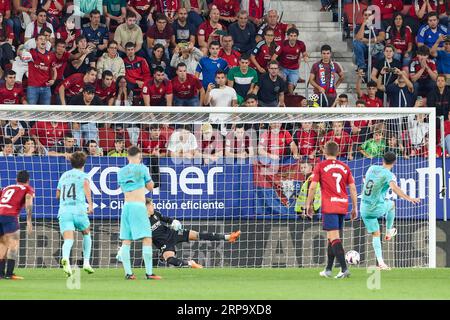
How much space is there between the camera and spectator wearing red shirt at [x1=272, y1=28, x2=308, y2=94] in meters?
28.5

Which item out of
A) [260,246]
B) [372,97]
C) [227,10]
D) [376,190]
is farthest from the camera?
[227,10]

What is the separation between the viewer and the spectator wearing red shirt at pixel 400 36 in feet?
97.6

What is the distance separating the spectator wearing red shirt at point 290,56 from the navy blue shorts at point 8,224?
32.5 feet

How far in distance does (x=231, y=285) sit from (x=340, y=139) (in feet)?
23.2

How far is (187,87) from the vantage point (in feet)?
88.7

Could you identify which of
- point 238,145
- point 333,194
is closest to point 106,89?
point 238,145

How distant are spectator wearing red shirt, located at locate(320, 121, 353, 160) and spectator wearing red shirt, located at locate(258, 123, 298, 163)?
627 millimetres

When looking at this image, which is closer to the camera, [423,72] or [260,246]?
[260,246]

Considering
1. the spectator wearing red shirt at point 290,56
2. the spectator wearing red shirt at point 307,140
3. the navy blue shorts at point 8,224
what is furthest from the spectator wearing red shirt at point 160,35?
the navy blue shorts at point 8,224

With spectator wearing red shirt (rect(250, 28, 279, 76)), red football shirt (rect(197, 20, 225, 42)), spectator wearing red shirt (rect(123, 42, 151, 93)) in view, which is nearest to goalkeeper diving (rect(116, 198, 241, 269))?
spectator wearing red shirt (rect(123, 42, 151, 93))

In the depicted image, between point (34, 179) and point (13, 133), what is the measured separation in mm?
1232

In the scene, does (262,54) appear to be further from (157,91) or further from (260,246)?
(260,246)

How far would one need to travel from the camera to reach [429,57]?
2953 cm

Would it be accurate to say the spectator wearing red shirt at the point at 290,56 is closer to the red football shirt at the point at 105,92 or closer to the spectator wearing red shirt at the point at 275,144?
the red football shirt at the point at 105,92
